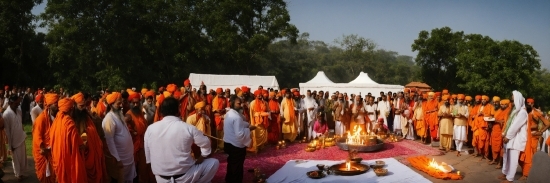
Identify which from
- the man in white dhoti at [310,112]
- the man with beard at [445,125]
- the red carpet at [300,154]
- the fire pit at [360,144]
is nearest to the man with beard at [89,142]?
the red carpet at [300,154]

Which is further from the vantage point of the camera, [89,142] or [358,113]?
[358,113]

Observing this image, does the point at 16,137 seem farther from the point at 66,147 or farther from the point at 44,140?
the point at 66,147

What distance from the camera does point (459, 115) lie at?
9.45 metres

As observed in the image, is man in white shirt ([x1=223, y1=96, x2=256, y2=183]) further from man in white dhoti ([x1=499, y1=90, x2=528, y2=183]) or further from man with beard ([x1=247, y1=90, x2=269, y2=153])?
man in white dhoti ([x1=499, y1=90, x2=528, y2=183])

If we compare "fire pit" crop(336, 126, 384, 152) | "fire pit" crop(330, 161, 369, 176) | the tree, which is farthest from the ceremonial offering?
the tree

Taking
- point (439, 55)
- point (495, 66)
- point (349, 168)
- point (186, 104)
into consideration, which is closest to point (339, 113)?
point (349, 168)

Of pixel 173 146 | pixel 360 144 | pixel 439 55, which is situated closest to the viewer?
pixel 173 146

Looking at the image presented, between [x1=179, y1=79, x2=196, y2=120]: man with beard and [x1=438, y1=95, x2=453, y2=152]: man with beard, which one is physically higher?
[x1=179, y1=79, x2=196, y2=120]: man with beard

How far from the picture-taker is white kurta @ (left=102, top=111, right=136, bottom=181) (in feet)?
16.4

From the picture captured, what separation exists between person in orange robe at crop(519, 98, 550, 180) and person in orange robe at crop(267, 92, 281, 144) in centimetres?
620

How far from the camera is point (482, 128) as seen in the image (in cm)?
873

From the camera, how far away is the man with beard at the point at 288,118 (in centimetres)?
1114

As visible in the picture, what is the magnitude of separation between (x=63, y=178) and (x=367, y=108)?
1020 centimetres

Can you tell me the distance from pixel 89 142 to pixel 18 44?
2186 centimetres
